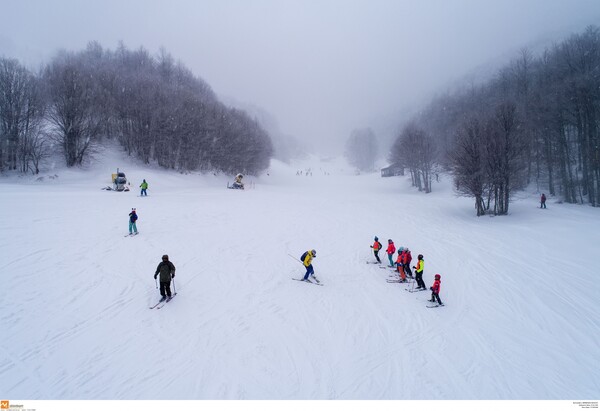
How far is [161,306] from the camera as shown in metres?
10.0

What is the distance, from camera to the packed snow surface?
7.26 m

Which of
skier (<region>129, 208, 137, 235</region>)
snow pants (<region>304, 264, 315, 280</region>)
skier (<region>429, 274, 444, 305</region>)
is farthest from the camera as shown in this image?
skier (<region>129, 208, 137, 235</region>)

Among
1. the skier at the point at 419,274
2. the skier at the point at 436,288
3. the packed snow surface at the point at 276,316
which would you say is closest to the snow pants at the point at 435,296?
the skier at the point at 436,288

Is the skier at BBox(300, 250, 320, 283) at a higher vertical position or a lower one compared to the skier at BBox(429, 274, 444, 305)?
higher

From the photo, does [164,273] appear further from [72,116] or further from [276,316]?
[72,116]

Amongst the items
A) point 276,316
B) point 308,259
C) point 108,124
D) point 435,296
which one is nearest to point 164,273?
point 276,316

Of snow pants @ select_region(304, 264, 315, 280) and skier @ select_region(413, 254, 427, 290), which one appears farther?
snow pants @ select_region(304, 264, 315, 280)

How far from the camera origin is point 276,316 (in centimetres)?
1017

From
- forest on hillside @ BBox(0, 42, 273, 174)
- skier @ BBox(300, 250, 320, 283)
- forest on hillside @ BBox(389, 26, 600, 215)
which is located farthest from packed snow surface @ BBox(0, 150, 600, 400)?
forest on hillside @ BBox(0, 42, 273, 174)

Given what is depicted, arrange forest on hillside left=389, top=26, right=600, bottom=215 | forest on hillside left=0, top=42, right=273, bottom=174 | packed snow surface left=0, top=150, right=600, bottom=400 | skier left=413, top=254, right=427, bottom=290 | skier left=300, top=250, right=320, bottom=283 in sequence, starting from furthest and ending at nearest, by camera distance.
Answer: forest on hillside left=0, top=42, right=273, bottom=174, forest on hillside left=389, top=26, right=600, bottom=215, skier left=300, top=250, right=320, bottom=283, skier left=413, top=254, right=427, bottom=290, packed snow surface left=0, top=150, right=600, bottom=400

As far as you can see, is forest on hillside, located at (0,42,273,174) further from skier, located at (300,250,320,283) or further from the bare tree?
skier, located at (300,250,320,283)

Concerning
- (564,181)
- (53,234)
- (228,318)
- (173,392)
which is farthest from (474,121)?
(53,234)

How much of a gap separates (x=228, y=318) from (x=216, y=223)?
41.8 ft

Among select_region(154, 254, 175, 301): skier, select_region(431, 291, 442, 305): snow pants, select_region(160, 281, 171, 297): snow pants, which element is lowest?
select_region(431, 291, 442, 305): snow pants
